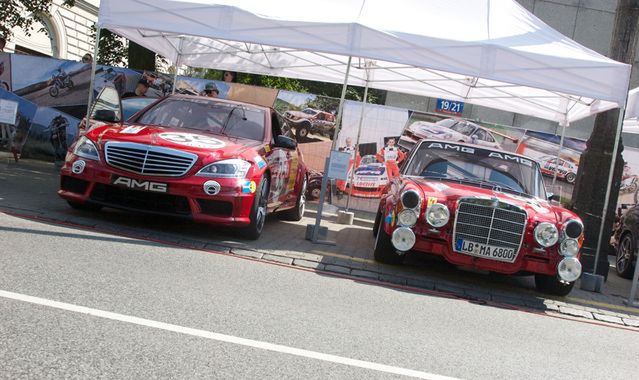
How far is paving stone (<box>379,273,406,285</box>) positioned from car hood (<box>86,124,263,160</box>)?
79.2 inches

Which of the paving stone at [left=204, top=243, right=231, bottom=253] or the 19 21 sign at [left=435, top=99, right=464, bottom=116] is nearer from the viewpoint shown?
the paving stone at [left=204, top=243, right=231, bottom=253]

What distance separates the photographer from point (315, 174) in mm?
13609

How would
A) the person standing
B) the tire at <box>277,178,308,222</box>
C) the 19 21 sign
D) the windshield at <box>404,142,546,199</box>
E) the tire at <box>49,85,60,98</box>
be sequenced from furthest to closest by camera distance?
the 19 21 sign, the tire at <box>49,85,60,98</box>, the person standing, the tire at <box>277,178,308,222</box>, the windshield at <box>404,142,546,199</box>

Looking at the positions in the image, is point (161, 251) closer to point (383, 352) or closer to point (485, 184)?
point (383, 352)

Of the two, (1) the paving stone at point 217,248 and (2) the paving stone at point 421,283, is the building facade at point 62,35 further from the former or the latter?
(2) the paving stone at point 421,283

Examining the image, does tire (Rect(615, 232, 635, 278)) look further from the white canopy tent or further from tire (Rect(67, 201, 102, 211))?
tire (Rect(67, 201, 102, 211))

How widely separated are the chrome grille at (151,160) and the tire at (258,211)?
0.82 m

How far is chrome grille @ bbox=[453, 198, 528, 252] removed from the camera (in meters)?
7.21

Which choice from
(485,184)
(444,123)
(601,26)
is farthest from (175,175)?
(601,26)

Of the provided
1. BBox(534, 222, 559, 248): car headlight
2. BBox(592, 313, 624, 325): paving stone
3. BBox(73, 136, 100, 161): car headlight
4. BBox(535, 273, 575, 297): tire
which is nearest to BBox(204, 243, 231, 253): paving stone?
BBox(73, 136, 100, 161): car headlight

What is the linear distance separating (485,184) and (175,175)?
137 inches

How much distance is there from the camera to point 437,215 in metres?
7.24

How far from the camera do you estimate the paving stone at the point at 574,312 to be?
23.4ft

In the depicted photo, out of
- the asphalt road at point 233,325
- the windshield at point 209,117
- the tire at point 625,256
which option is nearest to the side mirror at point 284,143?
the windshield at point 209,117
